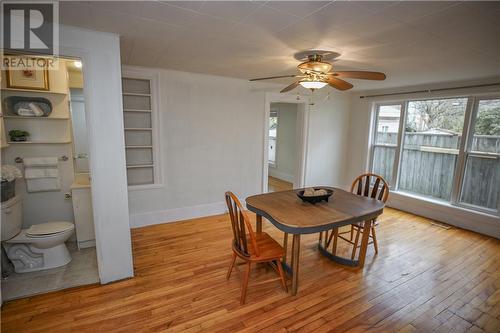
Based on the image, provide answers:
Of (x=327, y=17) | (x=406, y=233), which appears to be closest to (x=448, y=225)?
(x=406, y=233)

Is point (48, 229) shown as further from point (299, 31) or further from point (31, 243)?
point (299, 31)

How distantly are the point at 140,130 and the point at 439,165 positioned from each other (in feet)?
16.0

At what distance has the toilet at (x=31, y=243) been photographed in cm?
226

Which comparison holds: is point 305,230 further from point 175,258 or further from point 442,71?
point 442,71

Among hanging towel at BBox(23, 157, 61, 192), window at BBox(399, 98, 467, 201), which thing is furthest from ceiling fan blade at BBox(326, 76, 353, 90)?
hanging towel at BBox(23, 157, 61, 192)

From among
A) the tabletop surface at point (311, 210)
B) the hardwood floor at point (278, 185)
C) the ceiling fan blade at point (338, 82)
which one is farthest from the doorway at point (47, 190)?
the hardwood floor at point (278, 185)

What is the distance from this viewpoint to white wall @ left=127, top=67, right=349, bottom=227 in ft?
11.4

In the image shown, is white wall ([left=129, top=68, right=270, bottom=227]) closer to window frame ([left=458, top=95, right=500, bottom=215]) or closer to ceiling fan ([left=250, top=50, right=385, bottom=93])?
ceiling fan ([left=250, top=50, right=385, bottom=93])

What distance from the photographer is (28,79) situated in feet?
8.46

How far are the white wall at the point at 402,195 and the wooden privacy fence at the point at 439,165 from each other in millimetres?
223

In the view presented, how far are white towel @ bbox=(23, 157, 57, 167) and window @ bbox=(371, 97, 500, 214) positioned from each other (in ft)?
17.5

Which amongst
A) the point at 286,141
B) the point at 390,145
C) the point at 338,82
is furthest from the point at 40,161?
the point at 390,145

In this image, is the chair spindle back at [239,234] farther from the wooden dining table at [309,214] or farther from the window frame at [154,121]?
the window frame at [154,121]

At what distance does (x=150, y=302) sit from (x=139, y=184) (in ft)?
6.06
